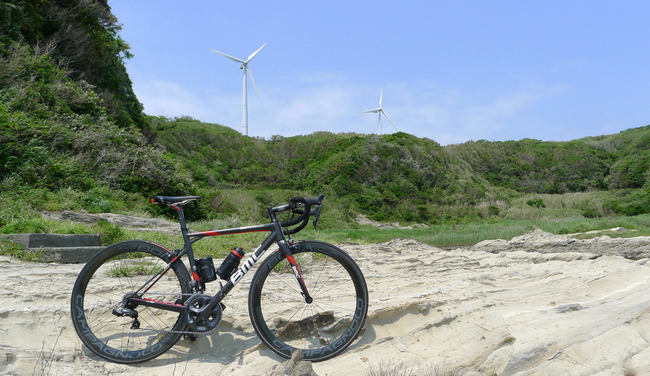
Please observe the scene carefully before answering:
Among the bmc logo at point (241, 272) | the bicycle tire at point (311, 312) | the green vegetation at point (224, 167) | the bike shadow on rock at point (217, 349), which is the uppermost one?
the green vegetation at point (224, 167)

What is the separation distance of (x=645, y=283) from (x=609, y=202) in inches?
1160

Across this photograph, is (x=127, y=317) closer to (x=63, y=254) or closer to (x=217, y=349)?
(x=217, y=349)

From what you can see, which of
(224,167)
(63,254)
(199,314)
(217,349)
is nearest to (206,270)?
(199,314)

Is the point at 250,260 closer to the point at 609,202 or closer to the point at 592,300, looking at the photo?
the point at 592,300

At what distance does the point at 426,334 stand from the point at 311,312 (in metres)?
→ 1.05

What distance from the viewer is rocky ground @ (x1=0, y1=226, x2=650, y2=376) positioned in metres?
3.12

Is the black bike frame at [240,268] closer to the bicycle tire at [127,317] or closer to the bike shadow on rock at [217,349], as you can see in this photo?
the bicycle tire at [127,317]

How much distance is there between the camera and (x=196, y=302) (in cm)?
348

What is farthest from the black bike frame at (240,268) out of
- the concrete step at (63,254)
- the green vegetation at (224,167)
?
the green vegetation at (224,167)

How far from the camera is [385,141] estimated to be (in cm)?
3956

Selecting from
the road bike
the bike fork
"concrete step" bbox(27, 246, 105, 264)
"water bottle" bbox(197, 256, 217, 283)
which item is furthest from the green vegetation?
the bike fork

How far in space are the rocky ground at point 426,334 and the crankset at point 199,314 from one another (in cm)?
27

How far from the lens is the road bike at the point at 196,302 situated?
3.47m

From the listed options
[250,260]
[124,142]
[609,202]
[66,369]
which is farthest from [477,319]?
[609,202]
